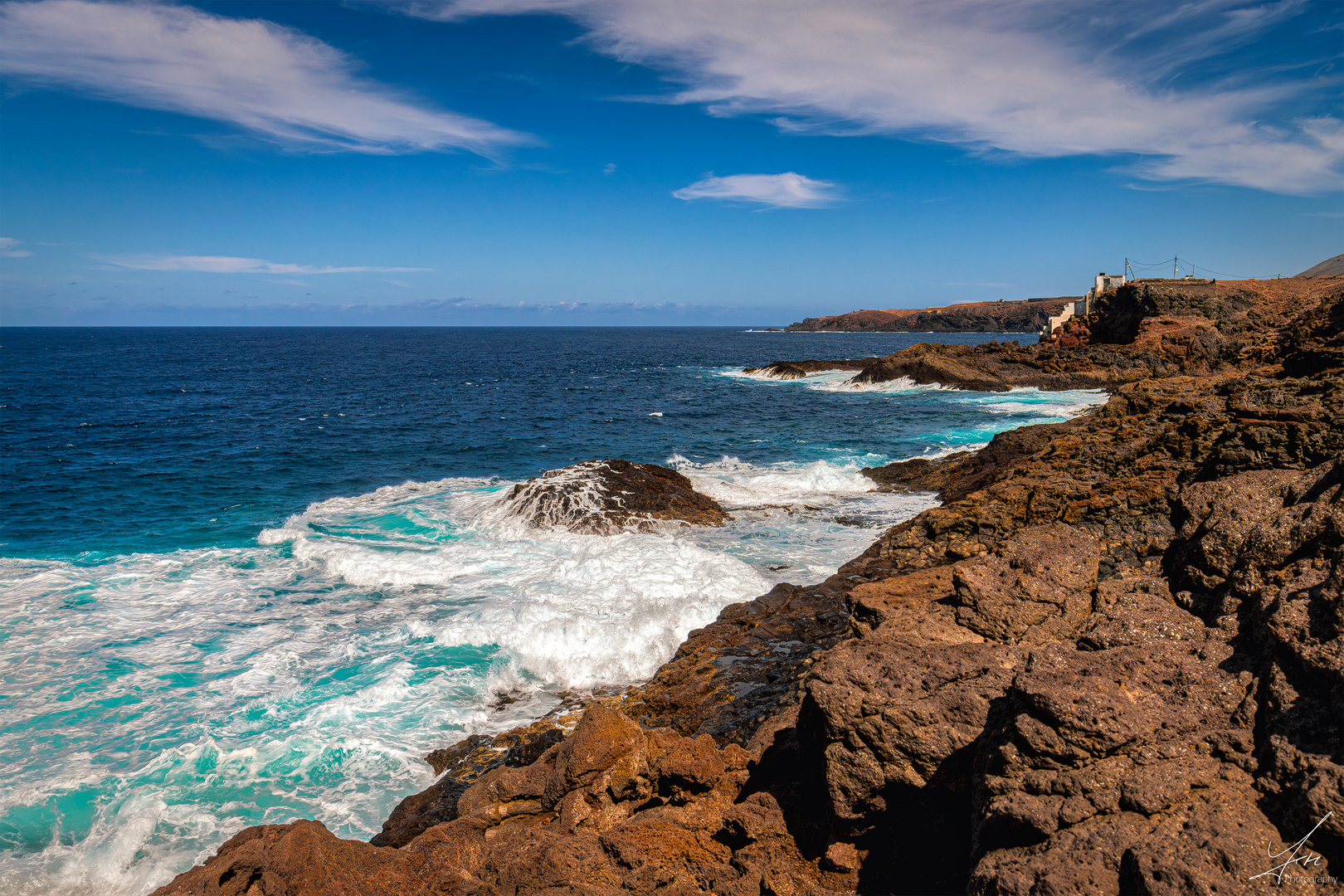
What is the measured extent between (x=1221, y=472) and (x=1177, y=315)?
51.6 m

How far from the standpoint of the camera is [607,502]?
712 inches

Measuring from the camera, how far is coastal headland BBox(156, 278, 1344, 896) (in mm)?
3369

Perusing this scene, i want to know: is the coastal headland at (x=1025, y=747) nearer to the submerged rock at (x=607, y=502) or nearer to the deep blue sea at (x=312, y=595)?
the deep blue sea at (x=312, y=595)

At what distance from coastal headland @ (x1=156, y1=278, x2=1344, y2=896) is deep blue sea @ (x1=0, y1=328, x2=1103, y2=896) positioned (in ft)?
6.91

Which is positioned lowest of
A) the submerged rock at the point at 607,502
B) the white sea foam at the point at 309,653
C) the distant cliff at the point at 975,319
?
the white sea foam at the point at 309,653

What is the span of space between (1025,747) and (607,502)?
14769 mm

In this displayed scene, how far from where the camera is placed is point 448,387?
57250 mm

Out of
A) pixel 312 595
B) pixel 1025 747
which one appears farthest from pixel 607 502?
pixel 1025 747

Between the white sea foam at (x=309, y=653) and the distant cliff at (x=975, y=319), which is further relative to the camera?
the distant cliff at (x=975, y=319)

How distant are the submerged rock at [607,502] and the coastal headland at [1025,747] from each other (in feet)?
29.5

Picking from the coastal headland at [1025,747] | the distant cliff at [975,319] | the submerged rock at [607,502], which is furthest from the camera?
the distant cliff at [975,319]

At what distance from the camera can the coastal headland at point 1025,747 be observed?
337 cm

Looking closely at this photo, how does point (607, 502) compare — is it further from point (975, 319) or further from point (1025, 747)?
point (975, 319)

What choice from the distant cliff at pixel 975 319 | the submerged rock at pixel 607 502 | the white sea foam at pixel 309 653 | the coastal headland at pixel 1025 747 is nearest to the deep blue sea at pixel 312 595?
the white sea foam at pixel 309 653
